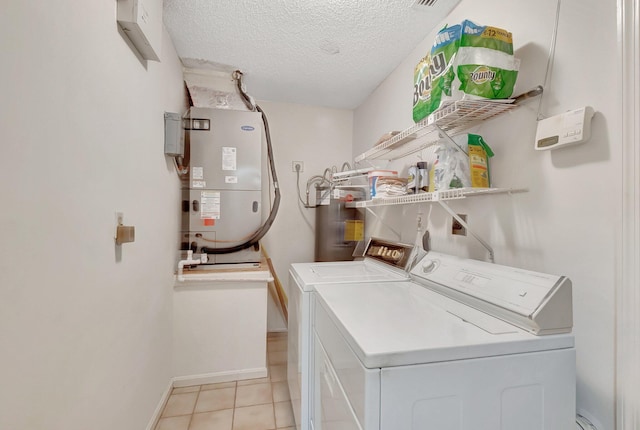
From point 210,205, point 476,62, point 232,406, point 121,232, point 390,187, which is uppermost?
point 476,62

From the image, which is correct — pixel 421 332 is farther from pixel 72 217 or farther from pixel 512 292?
pixel 72 217

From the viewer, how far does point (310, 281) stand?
148 cm

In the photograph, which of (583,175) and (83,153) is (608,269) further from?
(83,153)

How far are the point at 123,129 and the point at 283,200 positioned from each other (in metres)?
1.94

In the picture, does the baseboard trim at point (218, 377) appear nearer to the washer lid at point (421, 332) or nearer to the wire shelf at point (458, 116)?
the washer lid at point (421, 332)

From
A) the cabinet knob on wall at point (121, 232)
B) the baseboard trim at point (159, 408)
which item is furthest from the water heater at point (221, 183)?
the cabinet knob on wall at point (121, 232)

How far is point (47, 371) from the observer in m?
0.79

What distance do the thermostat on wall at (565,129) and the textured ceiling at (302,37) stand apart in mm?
1052

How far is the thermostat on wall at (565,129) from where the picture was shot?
89cm

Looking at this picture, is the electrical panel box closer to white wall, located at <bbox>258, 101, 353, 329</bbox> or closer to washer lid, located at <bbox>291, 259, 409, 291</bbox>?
washer lid, located at <bbox>291, 259, 409, 291</bbox>

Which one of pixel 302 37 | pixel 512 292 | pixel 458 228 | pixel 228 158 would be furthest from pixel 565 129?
pixel 228 158

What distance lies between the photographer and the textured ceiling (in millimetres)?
1642

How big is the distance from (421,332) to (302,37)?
2002mm

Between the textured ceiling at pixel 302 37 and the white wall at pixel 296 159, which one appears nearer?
the textured ceiling at pixel 302 37
